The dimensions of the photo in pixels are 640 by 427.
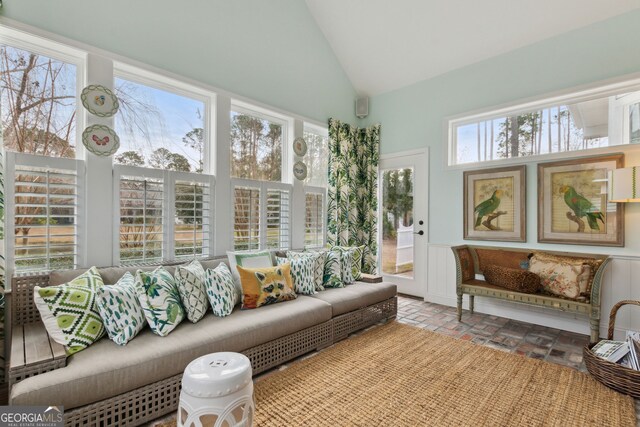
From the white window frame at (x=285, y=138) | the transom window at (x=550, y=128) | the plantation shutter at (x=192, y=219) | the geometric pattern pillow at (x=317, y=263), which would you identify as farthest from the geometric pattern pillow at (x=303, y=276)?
the transom window at (x=550, y=128)

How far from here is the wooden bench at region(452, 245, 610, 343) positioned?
2.77 meters

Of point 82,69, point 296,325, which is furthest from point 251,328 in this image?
point 82,69

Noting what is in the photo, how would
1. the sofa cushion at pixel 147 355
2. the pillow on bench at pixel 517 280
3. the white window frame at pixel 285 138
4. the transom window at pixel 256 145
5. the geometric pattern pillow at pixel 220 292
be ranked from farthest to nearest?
the white window frame at pixel 285 138 < the transom window at pixel 256 145 < the pillow on bench at pixel 517 280 < the geometric pattern pillow at pixel 220 292 < the sofa cushion at pixel 147 355

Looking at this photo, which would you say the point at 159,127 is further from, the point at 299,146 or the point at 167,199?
the point at 299,146

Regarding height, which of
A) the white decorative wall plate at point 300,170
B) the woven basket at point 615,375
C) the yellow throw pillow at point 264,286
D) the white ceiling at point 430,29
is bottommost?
the woven basket at point 615,375

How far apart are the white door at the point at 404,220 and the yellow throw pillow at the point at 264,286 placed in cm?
229

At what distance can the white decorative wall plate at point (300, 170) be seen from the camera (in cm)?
398

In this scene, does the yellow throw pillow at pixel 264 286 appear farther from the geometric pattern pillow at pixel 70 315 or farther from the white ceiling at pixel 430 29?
the white ceiling at pixel 430 29

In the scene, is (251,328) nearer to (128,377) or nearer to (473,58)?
(128,377)

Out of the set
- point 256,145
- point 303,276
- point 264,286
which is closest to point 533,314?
point 303,276

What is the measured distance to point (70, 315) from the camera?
5.73ft

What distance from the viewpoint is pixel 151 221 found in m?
2.71

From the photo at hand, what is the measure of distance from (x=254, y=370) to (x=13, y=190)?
6.68ft

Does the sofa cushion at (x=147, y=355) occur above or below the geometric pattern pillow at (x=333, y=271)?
below
